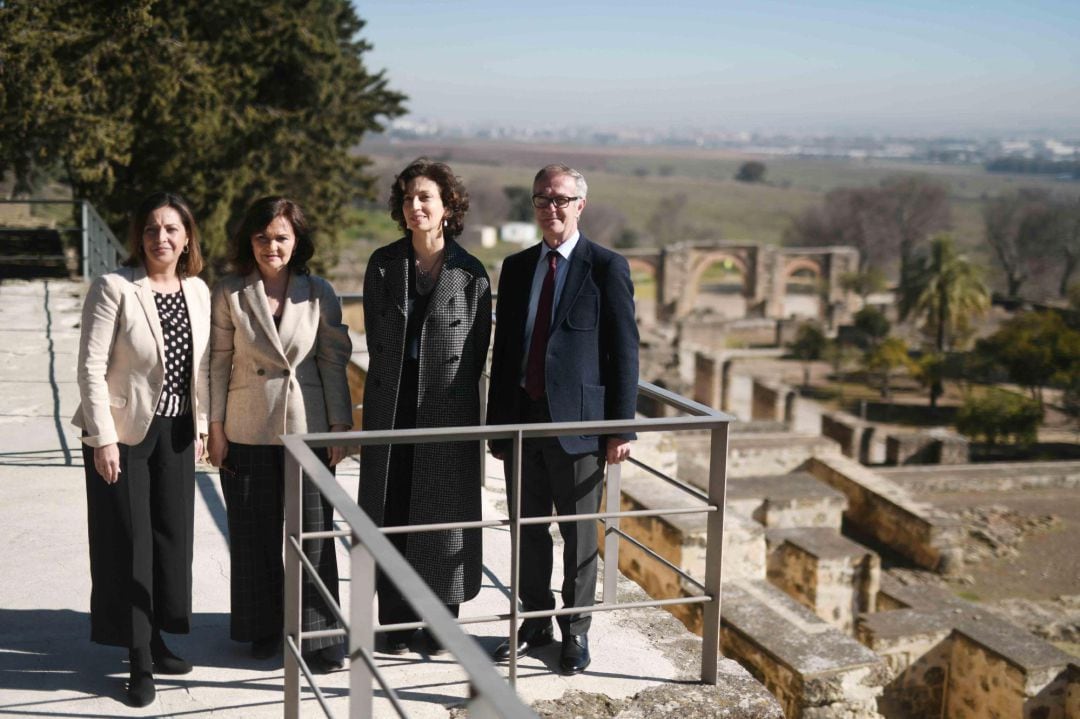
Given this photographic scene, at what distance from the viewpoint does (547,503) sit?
4398 millimetres

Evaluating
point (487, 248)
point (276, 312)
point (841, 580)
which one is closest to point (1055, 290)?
point (487, 248)

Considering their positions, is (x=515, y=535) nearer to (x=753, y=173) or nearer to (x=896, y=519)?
(x=896, y=519)

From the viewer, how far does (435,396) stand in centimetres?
425

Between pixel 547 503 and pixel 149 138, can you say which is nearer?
pixel 547 503

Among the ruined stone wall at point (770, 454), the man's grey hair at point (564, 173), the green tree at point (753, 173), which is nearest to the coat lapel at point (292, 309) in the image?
the man's grey hair at point (564, 173)

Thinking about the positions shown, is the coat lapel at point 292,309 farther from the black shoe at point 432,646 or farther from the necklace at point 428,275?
the black shoe at point 432,646

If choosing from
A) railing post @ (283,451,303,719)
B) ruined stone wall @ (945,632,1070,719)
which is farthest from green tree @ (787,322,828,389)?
railing post @ (283,451,303,719)

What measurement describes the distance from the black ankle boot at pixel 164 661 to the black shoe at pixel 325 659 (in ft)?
1.45

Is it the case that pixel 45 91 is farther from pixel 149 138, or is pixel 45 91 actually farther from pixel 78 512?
pixel 78 512

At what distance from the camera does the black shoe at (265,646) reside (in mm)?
4242

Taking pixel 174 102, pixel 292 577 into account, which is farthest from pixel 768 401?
pixel 292 577

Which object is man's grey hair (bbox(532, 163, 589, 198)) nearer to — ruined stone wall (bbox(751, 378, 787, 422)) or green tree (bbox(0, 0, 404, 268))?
green tree (bbox(0, 0, 404, 268))

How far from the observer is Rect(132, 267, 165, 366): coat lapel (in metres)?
3.91

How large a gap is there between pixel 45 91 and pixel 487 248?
70.6 metres
